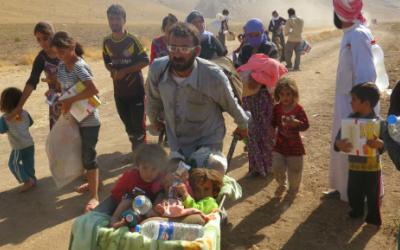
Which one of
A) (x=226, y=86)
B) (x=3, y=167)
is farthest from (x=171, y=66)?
(x=3, y=167)

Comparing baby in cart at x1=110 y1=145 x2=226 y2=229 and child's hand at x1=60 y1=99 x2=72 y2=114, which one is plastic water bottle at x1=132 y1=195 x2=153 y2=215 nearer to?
baby in cart at x1=110 y1=145 x2=226 y2=229

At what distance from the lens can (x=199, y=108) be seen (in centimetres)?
426

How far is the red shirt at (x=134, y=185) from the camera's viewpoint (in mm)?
3844

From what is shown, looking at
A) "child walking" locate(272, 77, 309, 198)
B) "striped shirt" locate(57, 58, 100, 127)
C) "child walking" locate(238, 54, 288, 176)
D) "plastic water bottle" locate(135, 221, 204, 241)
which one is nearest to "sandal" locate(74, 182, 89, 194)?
"striped shirt" locate(57, 58, 100, 127)

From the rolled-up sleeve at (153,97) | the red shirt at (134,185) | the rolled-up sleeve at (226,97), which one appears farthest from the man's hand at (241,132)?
the red shirt at (134,185)

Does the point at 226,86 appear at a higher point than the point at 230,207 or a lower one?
higher

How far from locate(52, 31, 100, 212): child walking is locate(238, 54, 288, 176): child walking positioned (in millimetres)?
1782

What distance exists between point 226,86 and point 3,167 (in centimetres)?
416

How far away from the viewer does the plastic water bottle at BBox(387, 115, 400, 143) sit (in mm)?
3270

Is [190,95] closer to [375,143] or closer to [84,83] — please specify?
[84,83]

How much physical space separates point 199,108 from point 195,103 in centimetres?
7

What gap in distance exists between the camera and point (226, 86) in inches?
164

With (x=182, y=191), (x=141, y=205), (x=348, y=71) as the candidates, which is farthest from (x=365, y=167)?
(x=141, y=205)

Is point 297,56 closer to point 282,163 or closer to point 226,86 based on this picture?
point 282,163
